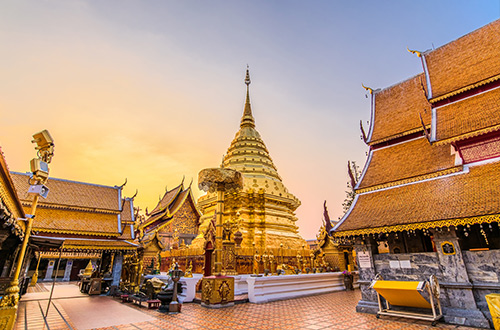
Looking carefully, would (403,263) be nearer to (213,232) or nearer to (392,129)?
(392,129)

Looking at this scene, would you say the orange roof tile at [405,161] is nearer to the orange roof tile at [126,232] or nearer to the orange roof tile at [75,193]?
the orange roof tile at [126,232]

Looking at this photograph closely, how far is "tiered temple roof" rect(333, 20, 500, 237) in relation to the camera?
5883 millimetres

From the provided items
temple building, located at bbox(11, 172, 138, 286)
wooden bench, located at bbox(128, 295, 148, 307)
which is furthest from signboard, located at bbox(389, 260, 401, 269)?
temple building, located at bbox(11, 172, 138, 286)

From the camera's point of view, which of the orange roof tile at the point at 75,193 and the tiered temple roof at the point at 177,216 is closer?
the orange roof tile at the point at 75,193

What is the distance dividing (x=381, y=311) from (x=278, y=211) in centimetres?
1048

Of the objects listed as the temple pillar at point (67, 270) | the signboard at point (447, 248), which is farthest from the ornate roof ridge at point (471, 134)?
the temple pillar at point (67, 270)

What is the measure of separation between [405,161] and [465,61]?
386cm

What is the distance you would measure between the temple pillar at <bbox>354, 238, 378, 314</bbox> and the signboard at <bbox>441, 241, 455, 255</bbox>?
1.65 m

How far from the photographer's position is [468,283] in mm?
5477

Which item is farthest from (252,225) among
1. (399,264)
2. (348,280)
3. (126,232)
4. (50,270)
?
(50,270)

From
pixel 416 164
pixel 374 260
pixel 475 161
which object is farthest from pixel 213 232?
pixel 475 161

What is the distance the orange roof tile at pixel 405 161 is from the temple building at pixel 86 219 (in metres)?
10.7

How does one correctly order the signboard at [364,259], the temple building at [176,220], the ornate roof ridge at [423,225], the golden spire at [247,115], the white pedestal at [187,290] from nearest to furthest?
the ornate roof ridge at [423,225] < the signboard at [364,259] < the white pedestal at [187,290] < the temple building at [176,220] < the golden spire at [247,115]

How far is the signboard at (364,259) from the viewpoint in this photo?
707 cm
